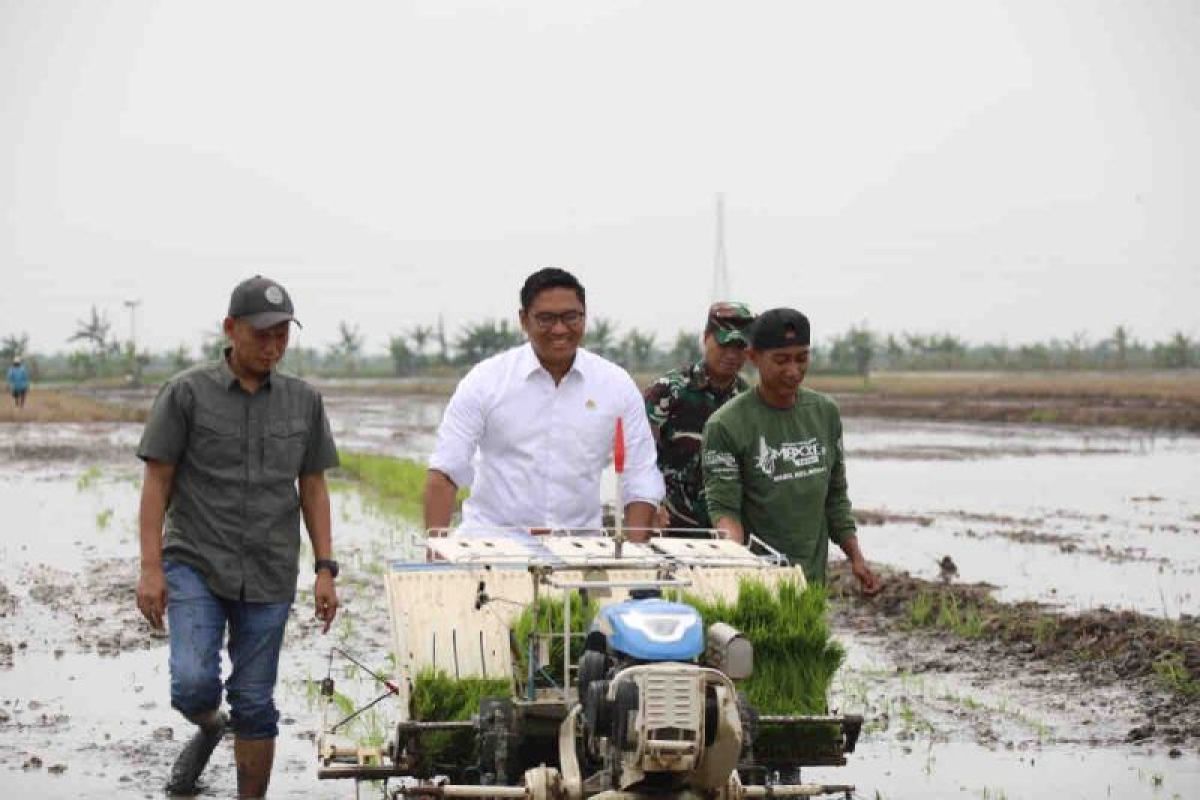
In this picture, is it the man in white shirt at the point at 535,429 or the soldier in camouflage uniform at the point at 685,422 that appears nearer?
the man in white shirt at the point at 535,429

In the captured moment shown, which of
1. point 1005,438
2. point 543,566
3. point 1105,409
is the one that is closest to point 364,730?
point 543,566

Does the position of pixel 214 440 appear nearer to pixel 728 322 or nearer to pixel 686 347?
pixel 728 322

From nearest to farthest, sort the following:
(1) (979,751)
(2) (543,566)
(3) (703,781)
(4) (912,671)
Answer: (3) (703,781) < (2) (543,566) < (1) (979,751) < (4) (912,671)

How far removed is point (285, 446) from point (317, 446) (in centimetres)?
16

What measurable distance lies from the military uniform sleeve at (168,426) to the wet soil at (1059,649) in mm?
4038

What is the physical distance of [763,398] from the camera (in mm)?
6016

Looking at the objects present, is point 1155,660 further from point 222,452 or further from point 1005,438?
point 1005,438

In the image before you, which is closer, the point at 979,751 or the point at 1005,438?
the point at 979,751

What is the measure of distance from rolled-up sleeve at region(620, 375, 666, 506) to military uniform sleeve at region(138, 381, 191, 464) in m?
1.43

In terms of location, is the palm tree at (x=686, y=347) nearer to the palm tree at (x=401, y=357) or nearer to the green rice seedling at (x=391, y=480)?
the palm tree at (x=401, y=357)

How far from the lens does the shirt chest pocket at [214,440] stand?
563 cm

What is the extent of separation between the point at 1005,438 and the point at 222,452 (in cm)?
2938

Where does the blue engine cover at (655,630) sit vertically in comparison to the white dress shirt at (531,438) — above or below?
below

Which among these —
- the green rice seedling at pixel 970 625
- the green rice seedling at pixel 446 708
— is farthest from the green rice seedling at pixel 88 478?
the green rice seedling at pixel 446 708
